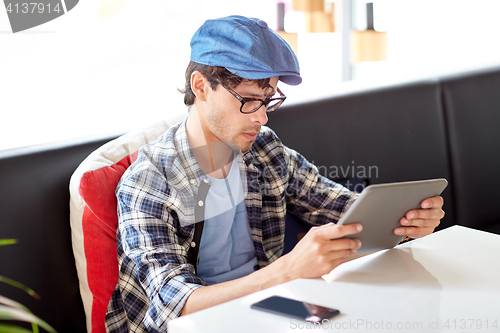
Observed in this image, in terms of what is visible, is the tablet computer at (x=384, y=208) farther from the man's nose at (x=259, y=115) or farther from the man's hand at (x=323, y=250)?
the man's nose at (x=259, y=115)

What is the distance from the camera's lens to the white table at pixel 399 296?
0.73m

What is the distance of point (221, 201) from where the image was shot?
4.38 feet

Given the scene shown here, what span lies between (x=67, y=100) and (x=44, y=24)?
28cm

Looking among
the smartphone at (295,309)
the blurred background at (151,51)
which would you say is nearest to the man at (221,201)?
the smartphone at (295,309)

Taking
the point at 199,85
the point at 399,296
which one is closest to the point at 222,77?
the point at 199,85

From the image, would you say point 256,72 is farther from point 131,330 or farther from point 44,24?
point 44,24

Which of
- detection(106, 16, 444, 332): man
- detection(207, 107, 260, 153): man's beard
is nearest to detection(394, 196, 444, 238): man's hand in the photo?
detection(106, 16, 444, 332): man

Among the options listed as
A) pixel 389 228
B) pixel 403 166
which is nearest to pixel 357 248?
pixel 389 228

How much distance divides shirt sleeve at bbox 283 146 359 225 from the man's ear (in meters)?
0.34

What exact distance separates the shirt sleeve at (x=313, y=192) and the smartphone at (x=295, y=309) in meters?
0.77

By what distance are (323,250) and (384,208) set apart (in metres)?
0.14

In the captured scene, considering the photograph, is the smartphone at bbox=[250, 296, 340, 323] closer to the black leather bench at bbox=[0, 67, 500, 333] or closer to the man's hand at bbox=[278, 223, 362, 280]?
the man's hand at bbox=[278, 223, 362, 280]

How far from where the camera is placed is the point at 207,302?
102 cm

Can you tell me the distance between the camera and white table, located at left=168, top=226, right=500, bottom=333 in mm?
729
